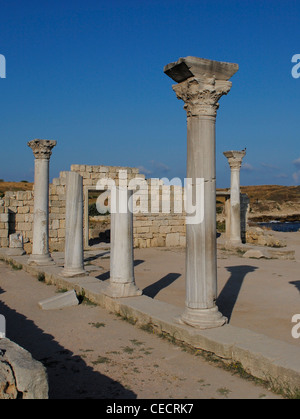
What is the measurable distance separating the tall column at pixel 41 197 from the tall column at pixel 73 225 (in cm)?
223

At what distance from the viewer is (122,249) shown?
26.0 ft

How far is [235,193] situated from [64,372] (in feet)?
47.1

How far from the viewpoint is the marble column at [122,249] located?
25.5ft

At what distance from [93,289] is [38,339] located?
97.6 inches

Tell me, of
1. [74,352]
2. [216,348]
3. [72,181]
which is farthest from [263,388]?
[72,181]

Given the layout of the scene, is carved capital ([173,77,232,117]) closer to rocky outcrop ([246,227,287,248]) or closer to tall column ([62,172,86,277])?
tall column ([62,172,86,277])

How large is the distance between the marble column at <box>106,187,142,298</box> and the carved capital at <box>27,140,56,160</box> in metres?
4.60

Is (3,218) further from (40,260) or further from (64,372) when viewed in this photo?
(64,372)

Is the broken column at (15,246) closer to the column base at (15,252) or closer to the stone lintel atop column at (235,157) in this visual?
the column base at (15,252)

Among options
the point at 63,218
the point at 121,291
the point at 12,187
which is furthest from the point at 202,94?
the point at 12,187

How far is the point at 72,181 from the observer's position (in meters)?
9.73

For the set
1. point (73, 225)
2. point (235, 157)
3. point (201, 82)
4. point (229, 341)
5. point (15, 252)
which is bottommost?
point (229, 341)

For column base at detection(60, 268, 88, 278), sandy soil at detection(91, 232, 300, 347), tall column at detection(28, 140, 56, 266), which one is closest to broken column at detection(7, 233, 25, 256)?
tall column at detection(28, 140, 56, 266)

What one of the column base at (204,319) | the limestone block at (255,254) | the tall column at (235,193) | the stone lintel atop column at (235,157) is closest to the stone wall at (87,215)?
the tall column at (235,193)
